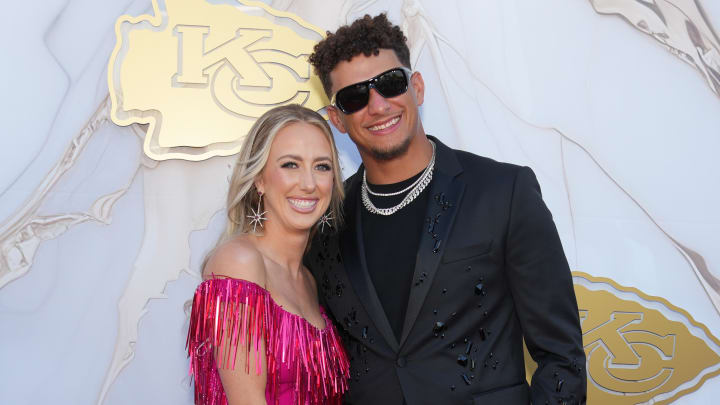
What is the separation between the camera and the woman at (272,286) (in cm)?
164

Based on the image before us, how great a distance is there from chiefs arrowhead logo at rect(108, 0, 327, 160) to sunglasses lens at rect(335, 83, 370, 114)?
0.65m

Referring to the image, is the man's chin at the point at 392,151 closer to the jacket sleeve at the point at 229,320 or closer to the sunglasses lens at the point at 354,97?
the sunglasses lens at the point at 354,97

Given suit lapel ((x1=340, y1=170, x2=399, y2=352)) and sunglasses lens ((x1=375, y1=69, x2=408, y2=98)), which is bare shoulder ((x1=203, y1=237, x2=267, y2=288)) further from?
sunglasses lens ((x1=375, y1=69, x2=408, y2=98))

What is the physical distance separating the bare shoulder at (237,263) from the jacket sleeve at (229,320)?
0.02 metres

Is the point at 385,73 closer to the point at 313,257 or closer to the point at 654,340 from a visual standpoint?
the point at 313,257

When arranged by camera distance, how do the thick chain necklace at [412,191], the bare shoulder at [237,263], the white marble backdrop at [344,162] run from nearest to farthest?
1. the bare shoulder at [237,263]
2. the thick chain necklace at [412,191]
3. the white marble backdrop at [344,162]

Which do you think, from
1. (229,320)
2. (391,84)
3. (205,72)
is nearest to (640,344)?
(391,84)

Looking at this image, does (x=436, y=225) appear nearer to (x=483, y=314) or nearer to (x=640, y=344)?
(x=483, y=314)

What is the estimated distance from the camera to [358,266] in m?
1.78

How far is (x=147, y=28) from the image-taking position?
7.98 feet

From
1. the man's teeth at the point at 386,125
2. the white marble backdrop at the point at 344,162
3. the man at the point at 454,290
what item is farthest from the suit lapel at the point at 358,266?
the white marble backdrop at the point at 344,162

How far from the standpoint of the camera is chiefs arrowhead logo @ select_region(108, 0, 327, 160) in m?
2.42

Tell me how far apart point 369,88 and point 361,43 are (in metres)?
0.15

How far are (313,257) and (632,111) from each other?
155cm
